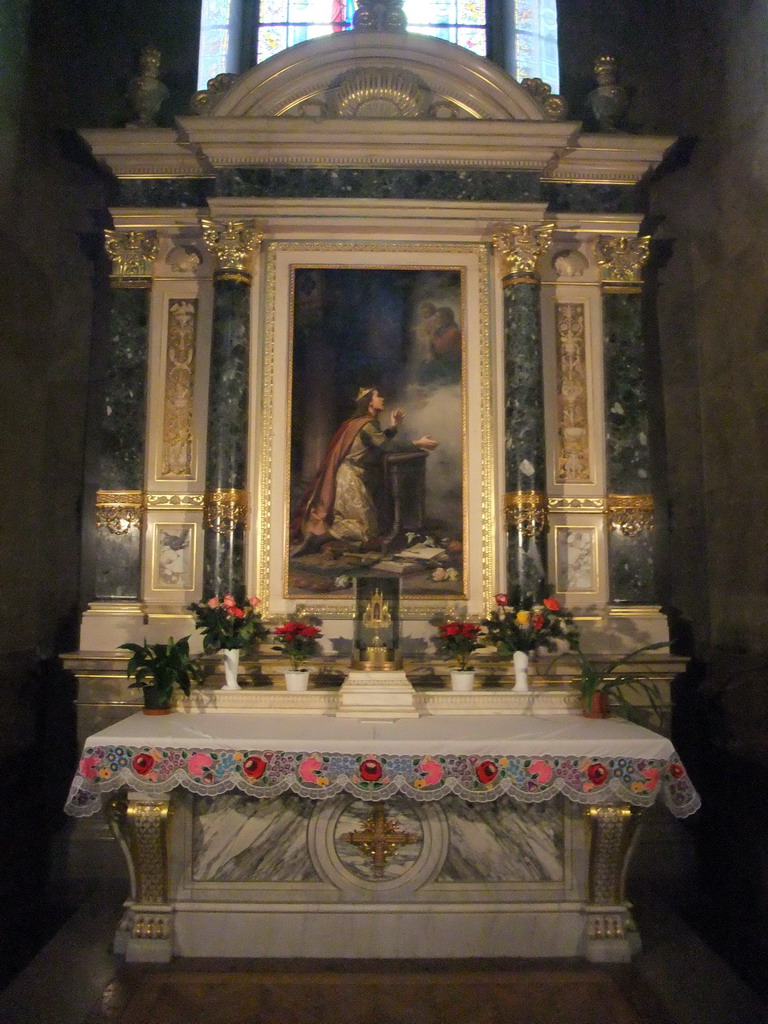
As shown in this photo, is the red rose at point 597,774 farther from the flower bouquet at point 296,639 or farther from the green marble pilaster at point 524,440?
the flower bouquet at point 296,639

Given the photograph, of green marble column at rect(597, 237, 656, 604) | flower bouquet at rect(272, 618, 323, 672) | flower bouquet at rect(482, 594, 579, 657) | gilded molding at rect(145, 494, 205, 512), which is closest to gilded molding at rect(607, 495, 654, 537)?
green marble column at rect(597, 237, 656, 604)

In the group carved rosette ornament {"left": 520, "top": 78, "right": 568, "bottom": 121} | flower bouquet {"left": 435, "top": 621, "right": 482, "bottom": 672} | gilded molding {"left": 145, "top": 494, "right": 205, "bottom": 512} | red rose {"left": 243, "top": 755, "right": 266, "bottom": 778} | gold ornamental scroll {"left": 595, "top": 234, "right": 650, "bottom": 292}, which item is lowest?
red rose {"left": 243, "top": 755, "right": 266, "bottom": 778}

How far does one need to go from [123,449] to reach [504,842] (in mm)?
4370

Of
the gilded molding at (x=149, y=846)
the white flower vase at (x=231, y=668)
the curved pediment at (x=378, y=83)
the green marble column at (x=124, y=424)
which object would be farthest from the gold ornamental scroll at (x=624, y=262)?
the gilded molding at (x=149, y=846)

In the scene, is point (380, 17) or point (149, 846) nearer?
point (149, 846)

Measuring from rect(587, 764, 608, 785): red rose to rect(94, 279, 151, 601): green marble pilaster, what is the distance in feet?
13.1

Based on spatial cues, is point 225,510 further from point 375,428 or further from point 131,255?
point 131,255

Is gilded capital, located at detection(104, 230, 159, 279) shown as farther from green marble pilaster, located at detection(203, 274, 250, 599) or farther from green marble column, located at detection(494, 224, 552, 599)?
green marble column, located at detection(494, 224, 552, 599)

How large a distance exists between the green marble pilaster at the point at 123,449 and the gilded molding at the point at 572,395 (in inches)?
140

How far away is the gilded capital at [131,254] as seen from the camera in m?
7.64

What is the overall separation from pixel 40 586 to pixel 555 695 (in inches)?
172

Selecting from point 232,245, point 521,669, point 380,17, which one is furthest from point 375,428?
point 380,17

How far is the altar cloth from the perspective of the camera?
506cm

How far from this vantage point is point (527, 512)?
7.16 metres
